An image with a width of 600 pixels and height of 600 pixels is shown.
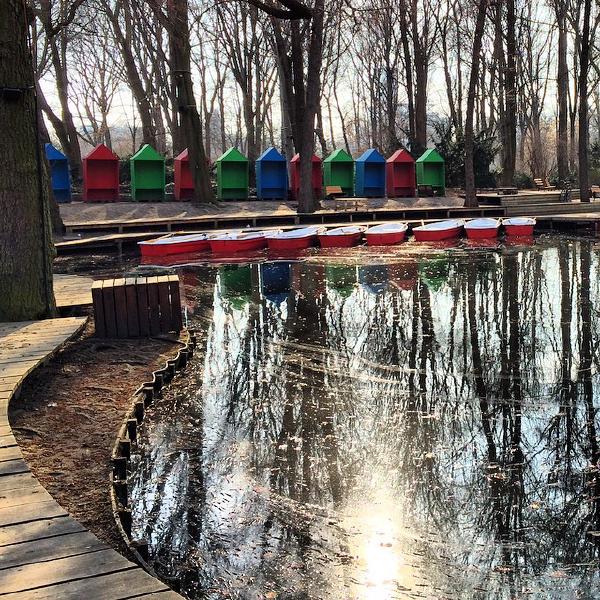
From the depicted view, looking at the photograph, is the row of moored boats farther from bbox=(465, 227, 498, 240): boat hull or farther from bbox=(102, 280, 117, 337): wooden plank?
bbox=(102, 280, 117, 337): wooden plank

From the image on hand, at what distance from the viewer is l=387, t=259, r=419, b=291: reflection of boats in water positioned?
1355cm

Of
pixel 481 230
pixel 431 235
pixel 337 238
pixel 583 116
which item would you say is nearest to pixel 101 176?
pixel 337 238

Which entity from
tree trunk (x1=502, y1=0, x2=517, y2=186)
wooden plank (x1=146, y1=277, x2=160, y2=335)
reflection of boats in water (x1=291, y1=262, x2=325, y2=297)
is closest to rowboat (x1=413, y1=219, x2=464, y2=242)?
reflection of boats in water (x1=291, y1=262, x2=325, y2=297)

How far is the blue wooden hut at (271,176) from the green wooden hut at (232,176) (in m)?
0.53

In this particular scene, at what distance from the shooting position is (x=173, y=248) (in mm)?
18188

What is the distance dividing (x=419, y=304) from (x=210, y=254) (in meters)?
7.72

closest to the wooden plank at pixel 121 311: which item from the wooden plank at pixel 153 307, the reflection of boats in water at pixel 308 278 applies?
the wooden plank at pixel 153 307

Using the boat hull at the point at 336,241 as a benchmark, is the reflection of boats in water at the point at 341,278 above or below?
below

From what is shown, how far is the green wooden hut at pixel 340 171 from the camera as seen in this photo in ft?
94.2

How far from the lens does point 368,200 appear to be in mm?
27203

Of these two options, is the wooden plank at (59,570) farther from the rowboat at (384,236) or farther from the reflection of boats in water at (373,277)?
the rowboat at (384,236)

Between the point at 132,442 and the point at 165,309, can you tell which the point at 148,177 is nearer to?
the point at 165,309

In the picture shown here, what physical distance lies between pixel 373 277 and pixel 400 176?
49.1ft

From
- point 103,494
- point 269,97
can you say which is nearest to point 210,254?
point 103,494
